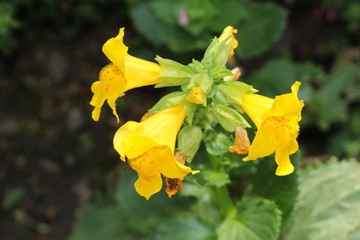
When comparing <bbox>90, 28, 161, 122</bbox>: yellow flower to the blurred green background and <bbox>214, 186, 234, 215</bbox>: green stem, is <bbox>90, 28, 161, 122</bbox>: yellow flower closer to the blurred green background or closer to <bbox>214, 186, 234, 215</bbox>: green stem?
<bbox>214, 186, 234, 215</bbox>: green stem

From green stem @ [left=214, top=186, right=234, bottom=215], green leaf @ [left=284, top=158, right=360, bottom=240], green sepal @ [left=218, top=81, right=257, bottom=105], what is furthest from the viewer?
green leaf @ [left=284, top=158, right=360, bottom=240]

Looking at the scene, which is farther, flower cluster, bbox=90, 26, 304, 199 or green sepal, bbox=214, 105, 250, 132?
green sepal, bbox=214, 105, 250, 132

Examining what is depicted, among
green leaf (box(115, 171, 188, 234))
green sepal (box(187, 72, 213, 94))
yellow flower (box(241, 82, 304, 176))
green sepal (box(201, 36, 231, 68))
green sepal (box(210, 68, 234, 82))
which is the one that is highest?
green leaf (box(115, 171, 188, 234))

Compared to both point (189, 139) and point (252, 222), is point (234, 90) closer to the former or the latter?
point (189, 139)

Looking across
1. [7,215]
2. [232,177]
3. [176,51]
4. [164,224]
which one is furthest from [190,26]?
[7,215]

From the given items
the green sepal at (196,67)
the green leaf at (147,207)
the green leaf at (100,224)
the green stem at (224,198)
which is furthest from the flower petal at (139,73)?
Result: the green leaf at (100,224)

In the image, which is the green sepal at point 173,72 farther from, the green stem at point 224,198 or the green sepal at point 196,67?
the green stem at point 224,198

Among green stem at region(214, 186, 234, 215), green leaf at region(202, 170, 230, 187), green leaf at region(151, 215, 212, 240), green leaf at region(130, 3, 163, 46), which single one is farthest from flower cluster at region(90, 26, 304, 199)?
green leaf at region(130, 3, 163, 46)
